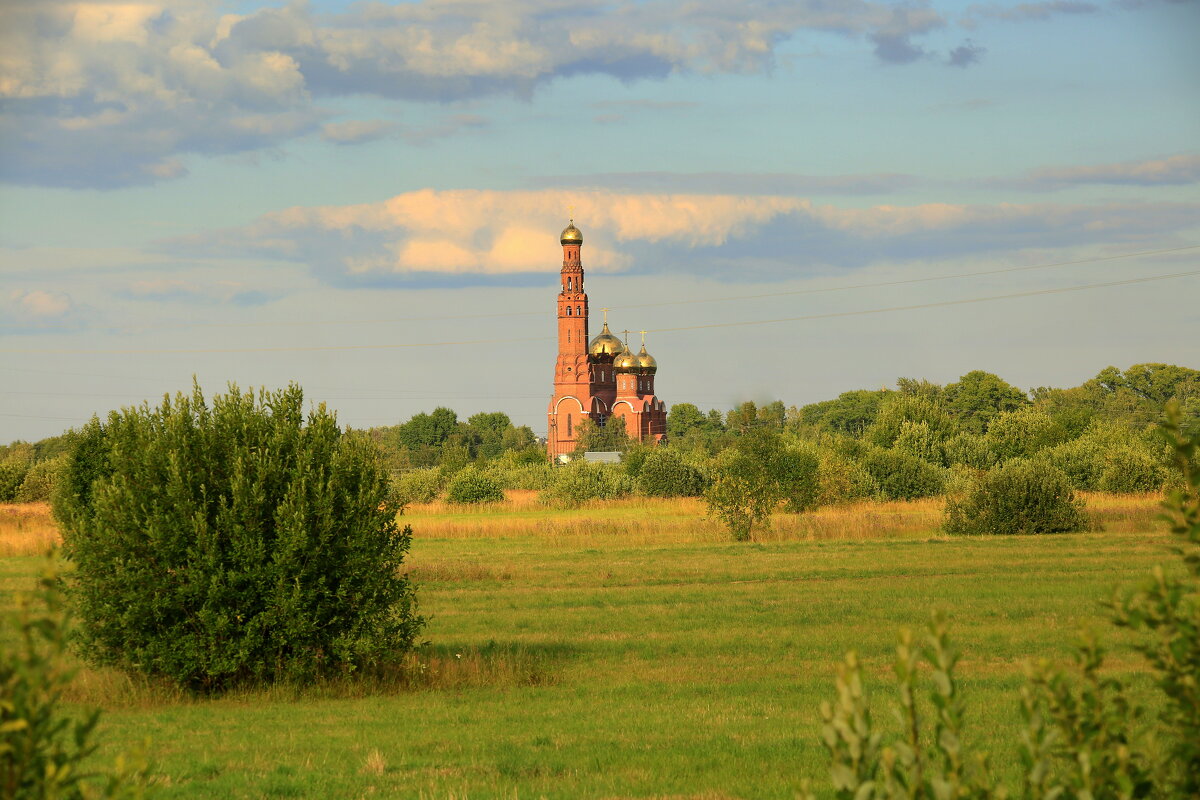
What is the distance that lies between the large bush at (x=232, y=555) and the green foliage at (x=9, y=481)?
1921 inches

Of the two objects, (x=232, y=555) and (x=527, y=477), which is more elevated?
(x=527, y=477)

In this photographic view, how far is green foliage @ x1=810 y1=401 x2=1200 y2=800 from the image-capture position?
3.94 meters

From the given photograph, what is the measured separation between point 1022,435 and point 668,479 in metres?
21.8

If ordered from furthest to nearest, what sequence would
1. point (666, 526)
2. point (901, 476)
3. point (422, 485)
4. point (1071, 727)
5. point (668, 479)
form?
point (422, 485)
point (668, 479)
point (901, 476)
point (666, 526)
point (1071, 727)

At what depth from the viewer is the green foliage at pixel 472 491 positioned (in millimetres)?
67625

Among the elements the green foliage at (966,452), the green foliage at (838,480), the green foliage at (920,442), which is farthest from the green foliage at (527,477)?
the green foliage at (966,452)

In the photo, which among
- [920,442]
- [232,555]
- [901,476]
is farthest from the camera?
[920,442]

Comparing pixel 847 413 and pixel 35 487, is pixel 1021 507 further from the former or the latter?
pixel 847 413

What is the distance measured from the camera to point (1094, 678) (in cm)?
438

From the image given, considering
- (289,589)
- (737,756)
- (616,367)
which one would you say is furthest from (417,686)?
(616,367)

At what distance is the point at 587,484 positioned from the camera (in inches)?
2714

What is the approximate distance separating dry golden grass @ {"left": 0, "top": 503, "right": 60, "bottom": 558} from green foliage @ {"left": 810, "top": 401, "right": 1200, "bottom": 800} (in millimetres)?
36266

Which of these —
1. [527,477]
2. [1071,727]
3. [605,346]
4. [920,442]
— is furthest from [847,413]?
[1071,727]

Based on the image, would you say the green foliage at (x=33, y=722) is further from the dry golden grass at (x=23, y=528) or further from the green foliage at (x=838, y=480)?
the green foliage at (x=838, y=480)
